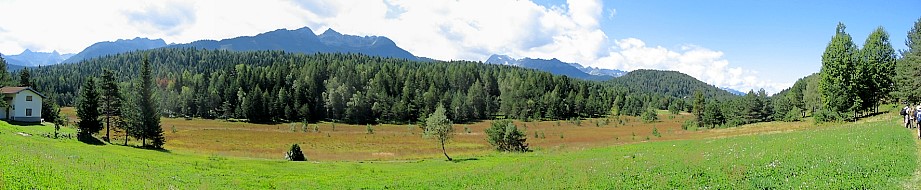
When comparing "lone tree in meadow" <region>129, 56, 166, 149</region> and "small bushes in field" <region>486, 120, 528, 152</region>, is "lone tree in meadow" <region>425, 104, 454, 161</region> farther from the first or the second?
"lone tree in meadow" <region>129, 56, 166, 149</region>

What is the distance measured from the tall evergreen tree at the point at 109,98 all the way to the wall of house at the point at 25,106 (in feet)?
83.9

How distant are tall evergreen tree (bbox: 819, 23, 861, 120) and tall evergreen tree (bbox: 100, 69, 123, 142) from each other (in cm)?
9031

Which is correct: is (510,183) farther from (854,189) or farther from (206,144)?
(206,144)

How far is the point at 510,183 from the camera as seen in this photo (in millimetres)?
22953

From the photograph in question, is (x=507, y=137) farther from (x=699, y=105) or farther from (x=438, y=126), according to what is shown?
(x=699, y=105)

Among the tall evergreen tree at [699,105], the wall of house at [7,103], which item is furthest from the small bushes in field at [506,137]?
the tall evergreen tree at [699,105]

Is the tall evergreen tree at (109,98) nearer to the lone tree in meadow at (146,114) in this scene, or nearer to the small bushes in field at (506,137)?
the lone tree in meadow at (146,114)

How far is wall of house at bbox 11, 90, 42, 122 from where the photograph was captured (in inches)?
2849

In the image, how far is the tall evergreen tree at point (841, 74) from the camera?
2496 inches

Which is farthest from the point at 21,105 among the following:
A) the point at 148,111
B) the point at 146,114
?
the point at 146,114

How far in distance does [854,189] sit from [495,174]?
16546 mm

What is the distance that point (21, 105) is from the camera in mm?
73000

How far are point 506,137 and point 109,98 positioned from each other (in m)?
47.8

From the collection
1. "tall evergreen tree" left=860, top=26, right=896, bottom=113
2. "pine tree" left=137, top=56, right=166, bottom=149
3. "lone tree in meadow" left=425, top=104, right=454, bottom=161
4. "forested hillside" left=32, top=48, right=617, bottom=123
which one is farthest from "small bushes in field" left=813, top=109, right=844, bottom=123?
"forested hillside" left=32, top=48, right=617, bottom=123
